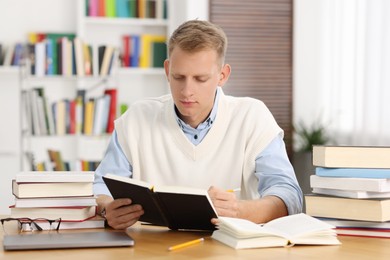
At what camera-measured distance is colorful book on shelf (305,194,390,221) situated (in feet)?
7.20

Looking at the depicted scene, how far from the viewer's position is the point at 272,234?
2.07 meters

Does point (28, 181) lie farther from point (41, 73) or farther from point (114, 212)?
point (41, 73)

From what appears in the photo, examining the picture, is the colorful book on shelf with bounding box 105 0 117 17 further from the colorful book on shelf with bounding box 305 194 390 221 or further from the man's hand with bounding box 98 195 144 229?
the colorful book on shelf with bounding box 305 194 390 221

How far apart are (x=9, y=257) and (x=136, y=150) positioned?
937 mm

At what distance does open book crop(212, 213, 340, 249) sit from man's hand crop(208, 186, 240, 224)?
13 cm

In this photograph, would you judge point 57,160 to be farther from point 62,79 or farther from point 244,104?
point 244,104

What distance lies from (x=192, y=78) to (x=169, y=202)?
53 centimetres

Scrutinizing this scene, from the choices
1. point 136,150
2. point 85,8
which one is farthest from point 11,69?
point 136,150

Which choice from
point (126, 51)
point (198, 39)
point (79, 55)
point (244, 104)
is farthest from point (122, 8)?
point (198, 39)

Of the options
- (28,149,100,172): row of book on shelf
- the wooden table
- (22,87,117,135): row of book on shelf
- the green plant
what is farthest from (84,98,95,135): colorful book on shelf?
the wooden table

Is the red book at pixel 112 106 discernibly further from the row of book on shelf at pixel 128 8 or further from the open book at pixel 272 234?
the open book at pixel 272 234

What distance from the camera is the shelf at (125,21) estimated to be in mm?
5863

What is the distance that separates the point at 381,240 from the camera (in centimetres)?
219

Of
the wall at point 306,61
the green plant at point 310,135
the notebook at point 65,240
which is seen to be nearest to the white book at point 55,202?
the notebook at point 65,240
